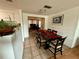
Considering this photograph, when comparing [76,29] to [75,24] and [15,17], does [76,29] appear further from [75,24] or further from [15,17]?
[15,17]

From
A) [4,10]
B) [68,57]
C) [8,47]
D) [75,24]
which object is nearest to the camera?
[8,47]

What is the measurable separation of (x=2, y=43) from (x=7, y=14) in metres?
3.78

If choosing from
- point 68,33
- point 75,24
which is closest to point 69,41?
point 68,33

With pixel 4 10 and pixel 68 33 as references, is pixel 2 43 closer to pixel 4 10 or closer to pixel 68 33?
pixel 68 33

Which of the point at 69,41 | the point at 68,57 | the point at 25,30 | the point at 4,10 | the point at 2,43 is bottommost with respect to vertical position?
the point at 68,57

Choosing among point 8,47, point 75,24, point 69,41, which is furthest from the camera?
point 69,41

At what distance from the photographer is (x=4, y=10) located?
384 centimetres

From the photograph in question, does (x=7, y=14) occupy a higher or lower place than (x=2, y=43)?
higher

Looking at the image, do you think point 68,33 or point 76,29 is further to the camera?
point 68,33

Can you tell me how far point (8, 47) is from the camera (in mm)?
679

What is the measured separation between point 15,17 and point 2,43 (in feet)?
12.0

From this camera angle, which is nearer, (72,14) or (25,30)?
(72,14)

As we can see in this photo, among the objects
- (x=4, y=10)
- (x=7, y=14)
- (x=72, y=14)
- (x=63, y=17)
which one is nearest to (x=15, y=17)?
(x=7, y=14)

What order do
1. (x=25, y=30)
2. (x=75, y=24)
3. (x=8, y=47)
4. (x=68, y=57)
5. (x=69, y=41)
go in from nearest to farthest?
(x=8, y=47), (x=68, y=57), (x=75, y=24), (x=69, y=41), (x=25, y=30)
